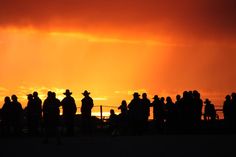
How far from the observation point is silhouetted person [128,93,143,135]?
24.4m

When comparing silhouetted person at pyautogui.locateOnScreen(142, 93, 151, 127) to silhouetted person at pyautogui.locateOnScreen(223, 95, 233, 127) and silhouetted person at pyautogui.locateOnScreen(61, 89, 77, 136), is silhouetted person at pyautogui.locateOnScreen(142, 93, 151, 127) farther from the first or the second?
silhouetted person at pyautogui.locateOnScreen(223, 95, 233, 127)

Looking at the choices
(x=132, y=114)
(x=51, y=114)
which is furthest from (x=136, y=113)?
(x=51, y=114)

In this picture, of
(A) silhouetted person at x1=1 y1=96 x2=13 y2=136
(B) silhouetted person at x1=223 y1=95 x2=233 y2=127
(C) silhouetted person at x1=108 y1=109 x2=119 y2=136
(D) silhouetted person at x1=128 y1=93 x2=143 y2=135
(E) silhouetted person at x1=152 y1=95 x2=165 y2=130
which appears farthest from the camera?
(C) silhouetted person at x1=108 y1=109 x2=119 y2=136

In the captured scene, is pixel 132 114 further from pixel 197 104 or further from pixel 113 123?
pixel 197 104

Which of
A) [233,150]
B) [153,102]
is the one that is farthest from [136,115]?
[233,150]

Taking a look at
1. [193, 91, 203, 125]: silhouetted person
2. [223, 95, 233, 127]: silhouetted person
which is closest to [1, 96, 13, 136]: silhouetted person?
[193, 91, 203, 125]: silhouetted person

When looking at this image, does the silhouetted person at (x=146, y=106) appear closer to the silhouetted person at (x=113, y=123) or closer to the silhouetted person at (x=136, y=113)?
the silhouetted person at (x=136, y=113)

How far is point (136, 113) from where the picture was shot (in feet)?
80.2

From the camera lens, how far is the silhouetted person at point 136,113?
Answer: 962 inches

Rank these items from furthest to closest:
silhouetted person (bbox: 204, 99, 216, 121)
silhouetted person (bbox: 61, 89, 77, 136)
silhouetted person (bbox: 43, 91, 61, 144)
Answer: silhouetted person (bbox: 204, 99, 216, 121) → silhouetted person (bbox: 61, 89, 77, 136) → silhouetted person (bbox: 43, 91, 61, 144)

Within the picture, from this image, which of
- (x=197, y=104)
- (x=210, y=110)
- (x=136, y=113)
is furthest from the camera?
(x=210, y=110)

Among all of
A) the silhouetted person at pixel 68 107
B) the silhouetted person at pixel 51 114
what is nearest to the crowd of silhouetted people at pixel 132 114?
the silhouetted person at pixel 68 107

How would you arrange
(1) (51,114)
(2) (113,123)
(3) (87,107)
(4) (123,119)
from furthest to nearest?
(2) (113,123)
(4) (123,119)
(3) (87,107)
(1) (51,114)

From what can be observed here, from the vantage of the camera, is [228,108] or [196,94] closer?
[196,94]
